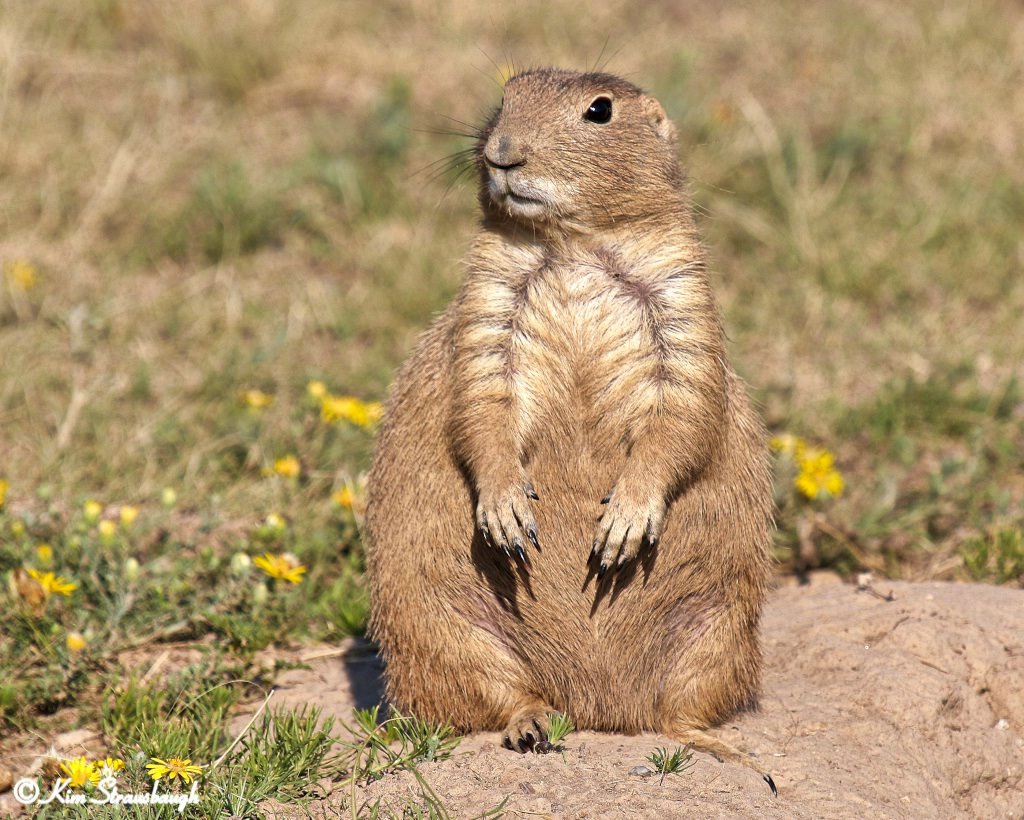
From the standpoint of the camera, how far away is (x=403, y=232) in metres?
7.29

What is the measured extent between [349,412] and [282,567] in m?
1.13

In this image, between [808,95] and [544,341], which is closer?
[544,341]

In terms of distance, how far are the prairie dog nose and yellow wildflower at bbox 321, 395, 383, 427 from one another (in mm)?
1959

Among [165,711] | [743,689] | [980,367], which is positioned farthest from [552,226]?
[980,367]

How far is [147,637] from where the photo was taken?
4469 millimetres

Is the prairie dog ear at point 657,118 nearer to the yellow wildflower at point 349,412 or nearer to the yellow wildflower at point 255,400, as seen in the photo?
the yellow wildflower at point 349,412

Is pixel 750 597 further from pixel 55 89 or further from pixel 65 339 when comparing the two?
pixel 55 89

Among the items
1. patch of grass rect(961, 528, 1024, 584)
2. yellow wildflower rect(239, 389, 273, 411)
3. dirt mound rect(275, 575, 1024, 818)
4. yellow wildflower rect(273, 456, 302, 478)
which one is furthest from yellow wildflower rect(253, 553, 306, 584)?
patch of grass rect(961, 528, 1024, 584)

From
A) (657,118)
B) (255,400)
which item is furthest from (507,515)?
(255,400)

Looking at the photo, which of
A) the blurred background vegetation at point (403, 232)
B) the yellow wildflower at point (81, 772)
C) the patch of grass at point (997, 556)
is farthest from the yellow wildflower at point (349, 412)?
the patch of grass at point (997, 556)

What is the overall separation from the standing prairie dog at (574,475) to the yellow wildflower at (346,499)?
3.73 ft

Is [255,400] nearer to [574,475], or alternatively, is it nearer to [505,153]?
[574,475]

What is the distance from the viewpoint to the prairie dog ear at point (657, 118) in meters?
4.20

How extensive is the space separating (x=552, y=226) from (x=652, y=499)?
87cm
